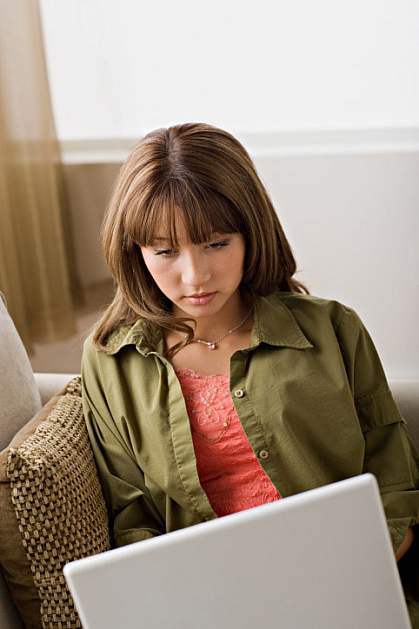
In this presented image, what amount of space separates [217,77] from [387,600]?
84.9 inches

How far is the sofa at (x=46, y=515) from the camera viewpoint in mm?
1380

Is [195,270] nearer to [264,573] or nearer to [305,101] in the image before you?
[264,573]

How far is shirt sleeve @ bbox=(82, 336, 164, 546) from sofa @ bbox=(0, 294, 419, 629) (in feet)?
0.10

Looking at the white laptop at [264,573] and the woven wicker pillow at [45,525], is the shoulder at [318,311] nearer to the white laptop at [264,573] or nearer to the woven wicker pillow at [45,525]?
the woven wicker pillow at [45,525]

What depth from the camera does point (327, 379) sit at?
152 centimetres

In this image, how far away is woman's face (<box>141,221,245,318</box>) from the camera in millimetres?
1414

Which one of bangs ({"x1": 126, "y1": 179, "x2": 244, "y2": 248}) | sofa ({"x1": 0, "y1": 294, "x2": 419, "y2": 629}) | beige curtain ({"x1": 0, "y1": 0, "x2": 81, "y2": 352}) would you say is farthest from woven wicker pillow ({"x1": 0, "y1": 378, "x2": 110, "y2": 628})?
beige curtain ({"x1": 0, "y1": 0, "x2": 81, "y2": 352})

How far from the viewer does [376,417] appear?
62.0 inches

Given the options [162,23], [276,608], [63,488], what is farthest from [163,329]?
[162,23]

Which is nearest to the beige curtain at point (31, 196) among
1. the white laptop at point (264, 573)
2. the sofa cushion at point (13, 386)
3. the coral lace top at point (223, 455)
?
the sofa cushion at point (13, 386)

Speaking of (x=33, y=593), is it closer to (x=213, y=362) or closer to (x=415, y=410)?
(x=213, y=362)

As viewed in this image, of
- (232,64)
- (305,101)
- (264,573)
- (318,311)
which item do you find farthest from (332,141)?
(264,573)

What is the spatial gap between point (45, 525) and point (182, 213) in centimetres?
49

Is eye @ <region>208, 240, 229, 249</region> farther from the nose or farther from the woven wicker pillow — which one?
the woven wicker pillow
